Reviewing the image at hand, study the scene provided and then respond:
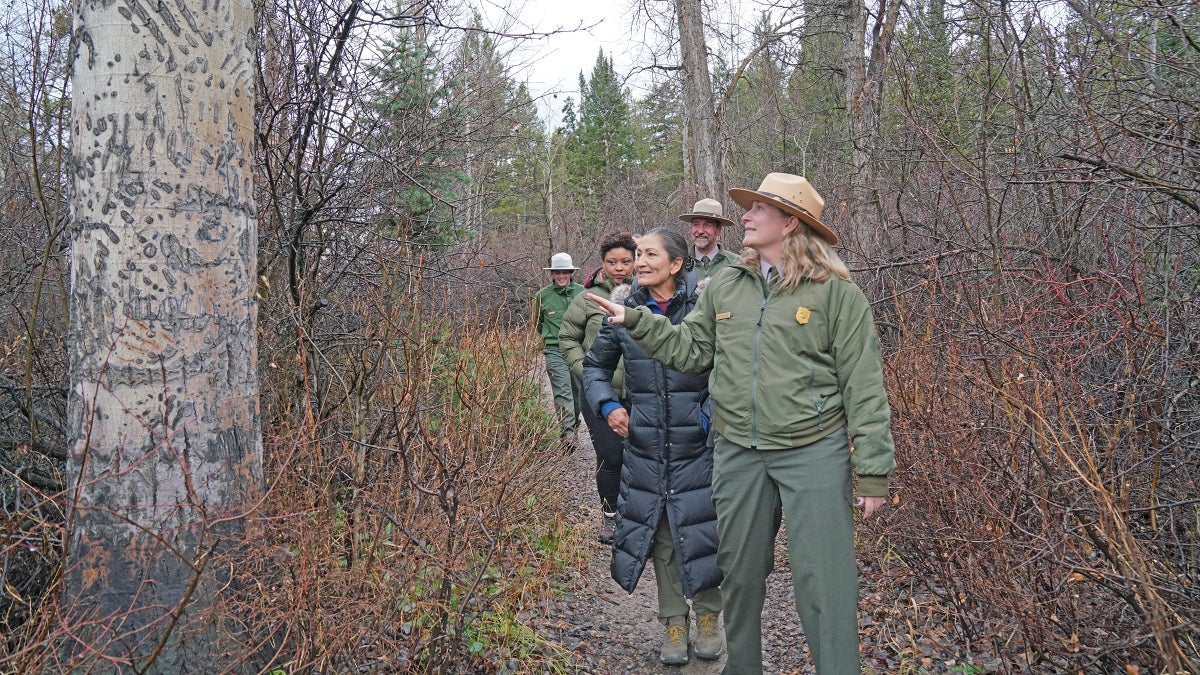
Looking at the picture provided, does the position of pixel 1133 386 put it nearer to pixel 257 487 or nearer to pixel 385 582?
pixel 385 582

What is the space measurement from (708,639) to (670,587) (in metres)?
0.31

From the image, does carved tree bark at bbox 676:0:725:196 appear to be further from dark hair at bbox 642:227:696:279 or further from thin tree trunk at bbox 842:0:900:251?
dark hair at bbox 642:227:696:279

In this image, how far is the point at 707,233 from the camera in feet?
21.0

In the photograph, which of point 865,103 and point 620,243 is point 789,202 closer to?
point 620,243

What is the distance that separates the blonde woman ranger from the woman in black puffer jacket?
498 millimetres

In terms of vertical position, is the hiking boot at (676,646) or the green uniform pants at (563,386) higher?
the green uniform pants at (563,386)

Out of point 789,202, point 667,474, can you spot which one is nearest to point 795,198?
point 789,202

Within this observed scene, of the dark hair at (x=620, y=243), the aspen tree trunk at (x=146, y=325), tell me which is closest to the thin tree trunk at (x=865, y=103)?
the dark hair at (x=620, y=243)

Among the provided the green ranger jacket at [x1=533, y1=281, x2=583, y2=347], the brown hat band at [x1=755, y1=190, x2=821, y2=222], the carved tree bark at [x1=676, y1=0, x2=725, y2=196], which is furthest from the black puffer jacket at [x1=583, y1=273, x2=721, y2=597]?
the carved tree bark at [x1=676, y1=0, x2=725, y2=196]

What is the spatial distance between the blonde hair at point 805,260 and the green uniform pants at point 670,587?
142cm

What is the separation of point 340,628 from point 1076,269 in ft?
17.7

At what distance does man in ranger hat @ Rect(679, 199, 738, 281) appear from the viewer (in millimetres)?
6289

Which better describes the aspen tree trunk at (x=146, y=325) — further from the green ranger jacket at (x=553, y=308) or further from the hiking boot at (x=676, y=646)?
the green ranger jacket at (x=553, y=308)

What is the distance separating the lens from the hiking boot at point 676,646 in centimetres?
405
